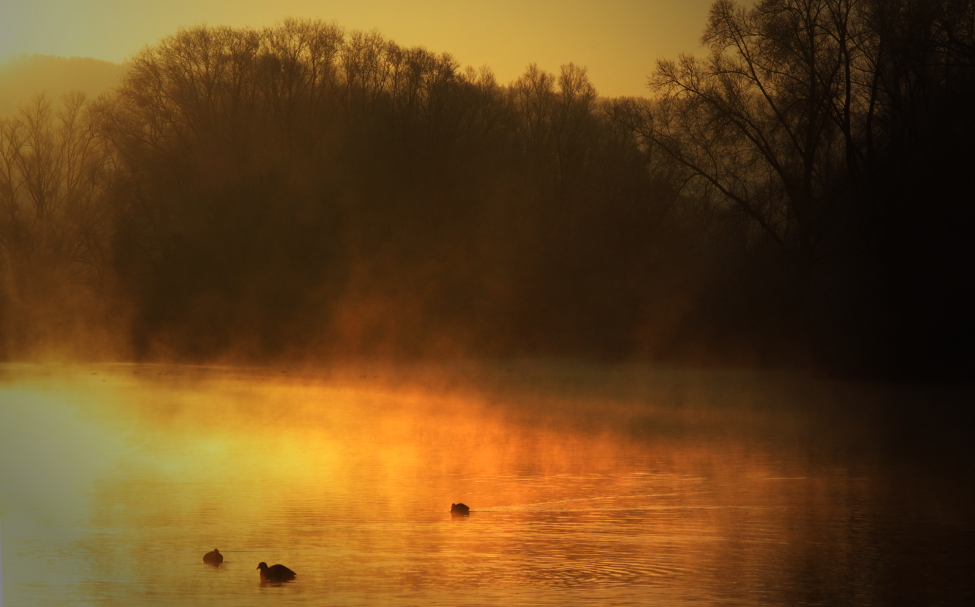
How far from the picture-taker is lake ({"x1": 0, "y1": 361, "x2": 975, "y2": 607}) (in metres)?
5.38

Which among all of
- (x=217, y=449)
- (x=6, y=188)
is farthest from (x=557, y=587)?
(x=6, y=188)

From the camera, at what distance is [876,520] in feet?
22.7

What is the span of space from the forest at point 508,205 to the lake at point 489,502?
6163 mm

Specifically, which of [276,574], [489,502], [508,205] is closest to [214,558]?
[276,574]

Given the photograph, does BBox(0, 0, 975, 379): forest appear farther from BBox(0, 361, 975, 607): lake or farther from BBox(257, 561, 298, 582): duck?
BBox(257, 561, 298, 582): duck

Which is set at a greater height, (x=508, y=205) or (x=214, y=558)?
(x=508, y=205)

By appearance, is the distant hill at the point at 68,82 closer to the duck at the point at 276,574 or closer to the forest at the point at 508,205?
the forest at the point at 508,205

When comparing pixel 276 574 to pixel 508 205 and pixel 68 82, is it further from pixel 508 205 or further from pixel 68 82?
pixel 68 82

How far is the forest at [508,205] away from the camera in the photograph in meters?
19.5

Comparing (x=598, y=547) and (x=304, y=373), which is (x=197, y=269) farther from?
(x=598, y=547)

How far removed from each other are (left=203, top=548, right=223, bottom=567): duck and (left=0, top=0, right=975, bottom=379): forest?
16.3 m

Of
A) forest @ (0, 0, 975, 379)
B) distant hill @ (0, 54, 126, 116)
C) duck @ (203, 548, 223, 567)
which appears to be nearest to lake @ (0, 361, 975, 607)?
duck @ (203, 548, 223, 567)

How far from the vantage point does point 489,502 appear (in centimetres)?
749

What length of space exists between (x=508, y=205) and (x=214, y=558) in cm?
2796
